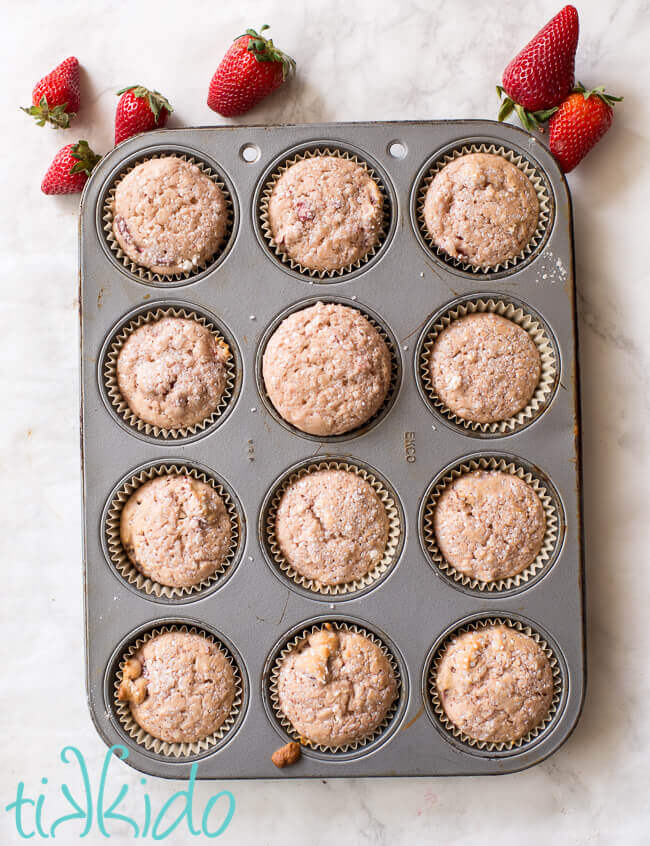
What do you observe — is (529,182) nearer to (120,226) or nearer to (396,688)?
(120,226)

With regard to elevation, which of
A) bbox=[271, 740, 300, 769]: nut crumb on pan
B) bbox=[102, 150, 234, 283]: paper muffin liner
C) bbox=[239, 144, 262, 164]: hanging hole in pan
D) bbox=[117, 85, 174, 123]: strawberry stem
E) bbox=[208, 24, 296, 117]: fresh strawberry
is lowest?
bbox=[271, 740, 300, 769]: nut crumb on pan

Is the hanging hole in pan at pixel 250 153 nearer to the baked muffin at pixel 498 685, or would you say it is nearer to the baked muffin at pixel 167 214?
the baked muffin at pixel 167 214

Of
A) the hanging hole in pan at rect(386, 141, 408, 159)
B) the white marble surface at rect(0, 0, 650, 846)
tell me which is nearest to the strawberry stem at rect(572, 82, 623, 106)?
the white marble surface at rect(0, 0, 650, 846)

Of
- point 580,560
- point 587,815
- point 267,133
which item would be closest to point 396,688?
point 580,560

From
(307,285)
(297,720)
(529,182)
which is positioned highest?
(529,182)

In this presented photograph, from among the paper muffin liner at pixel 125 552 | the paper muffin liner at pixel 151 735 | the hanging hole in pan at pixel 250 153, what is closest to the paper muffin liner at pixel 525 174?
the hanging hole in pan at pixel 250 153

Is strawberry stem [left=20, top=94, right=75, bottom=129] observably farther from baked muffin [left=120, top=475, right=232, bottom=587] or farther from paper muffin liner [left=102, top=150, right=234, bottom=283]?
baked muffin [left=120, top=475, right=232, bottom=587]

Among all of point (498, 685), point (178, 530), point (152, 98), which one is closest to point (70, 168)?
point (152, 98)
